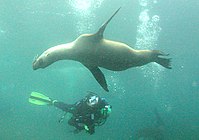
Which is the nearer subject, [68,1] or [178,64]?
[68,1]

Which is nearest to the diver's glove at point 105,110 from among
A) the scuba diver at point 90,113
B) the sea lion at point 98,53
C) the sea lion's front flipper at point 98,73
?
the scuba diver at point 90,113

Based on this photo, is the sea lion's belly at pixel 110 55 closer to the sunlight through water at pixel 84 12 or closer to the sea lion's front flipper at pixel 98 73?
the sea lion's front flipper at pixel 98 73

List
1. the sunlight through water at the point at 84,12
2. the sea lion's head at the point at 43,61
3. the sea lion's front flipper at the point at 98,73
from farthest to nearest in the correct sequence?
1. the sunlight through water at the point at 84,12
2. the sea lion's front flipper at the point at 98,73
3. the sea lion's head at the point at 43,61

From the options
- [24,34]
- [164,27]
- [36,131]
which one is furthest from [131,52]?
[36,131]

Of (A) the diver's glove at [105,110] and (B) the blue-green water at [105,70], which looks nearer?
(A) the diver's glove at [105,110]

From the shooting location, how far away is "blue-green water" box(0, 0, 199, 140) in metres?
20.3

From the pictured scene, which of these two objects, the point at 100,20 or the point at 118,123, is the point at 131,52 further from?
the point at 118,123

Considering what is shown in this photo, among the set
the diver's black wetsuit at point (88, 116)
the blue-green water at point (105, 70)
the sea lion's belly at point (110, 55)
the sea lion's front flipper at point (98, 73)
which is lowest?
the blue-green water at point (105, 70)

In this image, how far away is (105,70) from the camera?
31.8 meters

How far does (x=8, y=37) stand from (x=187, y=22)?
47.5ft

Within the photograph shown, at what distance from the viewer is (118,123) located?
183ft

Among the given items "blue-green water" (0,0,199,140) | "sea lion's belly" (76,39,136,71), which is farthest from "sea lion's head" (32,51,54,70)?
"blue-green water" (0,0,199,140)

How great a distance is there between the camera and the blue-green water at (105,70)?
66.7ft

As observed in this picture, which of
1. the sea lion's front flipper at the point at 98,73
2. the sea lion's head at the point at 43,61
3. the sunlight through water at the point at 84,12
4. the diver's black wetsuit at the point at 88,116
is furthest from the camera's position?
the sunlight through water at the point at 84,12
